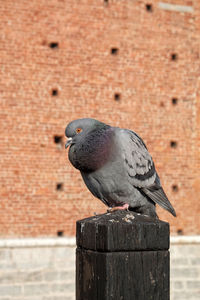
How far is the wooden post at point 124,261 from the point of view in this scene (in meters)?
1.83

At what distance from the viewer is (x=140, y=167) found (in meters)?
3.32

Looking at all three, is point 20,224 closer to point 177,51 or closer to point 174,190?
point 174,190

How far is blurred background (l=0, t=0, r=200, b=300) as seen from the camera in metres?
8.97

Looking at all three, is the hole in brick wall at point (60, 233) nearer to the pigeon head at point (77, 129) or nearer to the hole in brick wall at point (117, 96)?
the hole in brick wall at point (117, 96)

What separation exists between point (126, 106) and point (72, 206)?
209 centimetres

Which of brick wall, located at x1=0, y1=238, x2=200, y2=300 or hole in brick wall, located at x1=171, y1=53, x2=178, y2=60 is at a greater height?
hole in brick wall, located at x1=171, y1=53, x2=178, y2=60

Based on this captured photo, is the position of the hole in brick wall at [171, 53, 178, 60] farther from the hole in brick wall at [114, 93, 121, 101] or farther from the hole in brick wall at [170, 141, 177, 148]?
the hole in brick wall at [170, 141, 177, 148]

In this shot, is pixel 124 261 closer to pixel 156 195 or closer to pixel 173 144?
pixel 156 195

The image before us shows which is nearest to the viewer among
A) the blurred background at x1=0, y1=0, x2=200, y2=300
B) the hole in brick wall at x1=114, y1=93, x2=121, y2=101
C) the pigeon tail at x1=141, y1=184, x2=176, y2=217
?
the pigeon tail at x1=141, y1=184, x2=176, y2=217

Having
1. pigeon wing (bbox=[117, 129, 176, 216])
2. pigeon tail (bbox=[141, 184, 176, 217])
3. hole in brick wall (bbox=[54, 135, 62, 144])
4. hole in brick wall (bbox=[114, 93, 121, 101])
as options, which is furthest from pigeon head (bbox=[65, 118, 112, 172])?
hole in brick wall (bbox=[114, 93, 121, 101])

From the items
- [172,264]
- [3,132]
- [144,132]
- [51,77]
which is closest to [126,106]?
[144,132]

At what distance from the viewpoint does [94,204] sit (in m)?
9.84

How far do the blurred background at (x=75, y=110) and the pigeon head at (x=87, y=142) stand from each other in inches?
221

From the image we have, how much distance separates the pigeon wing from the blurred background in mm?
5321
